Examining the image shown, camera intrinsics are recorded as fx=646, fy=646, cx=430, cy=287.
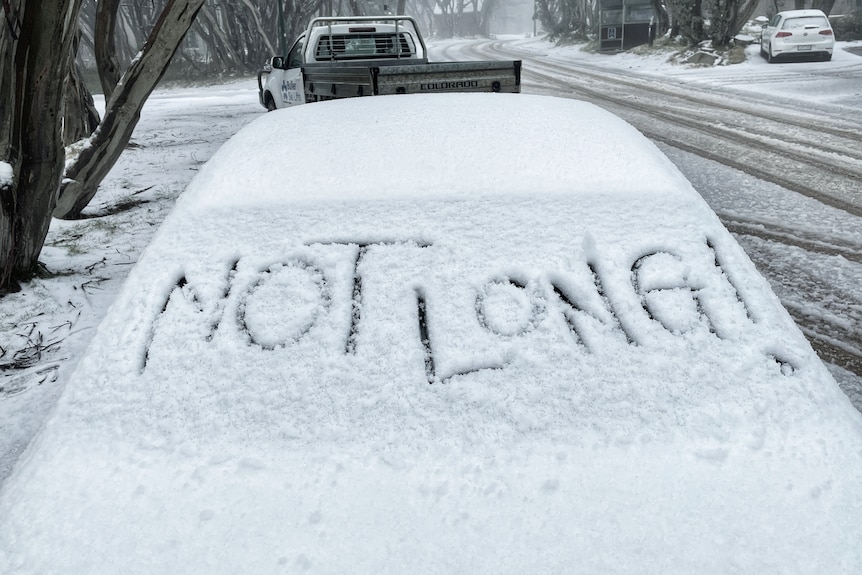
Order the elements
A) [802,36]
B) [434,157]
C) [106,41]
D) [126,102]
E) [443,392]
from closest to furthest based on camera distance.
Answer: [443,392]
[434,157]
[126,102]
[106,41]
[802,36]

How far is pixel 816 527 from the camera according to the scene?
1.01 m

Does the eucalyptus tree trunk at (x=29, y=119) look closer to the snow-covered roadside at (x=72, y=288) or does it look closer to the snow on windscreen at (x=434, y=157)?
the snow-covered roadside at (x=72, y=288)

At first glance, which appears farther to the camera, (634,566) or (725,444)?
(725,444)

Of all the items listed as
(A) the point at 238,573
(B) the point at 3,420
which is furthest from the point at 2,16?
(A) the point at 238,573

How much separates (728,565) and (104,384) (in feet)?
3.75

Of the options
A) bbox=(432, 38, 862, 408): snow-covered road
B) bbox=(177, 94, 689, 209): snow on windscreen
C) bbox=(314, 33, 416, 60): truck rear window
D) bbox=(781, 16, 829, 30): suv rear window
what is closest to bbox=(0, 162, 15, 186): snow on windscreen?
bbox=(177, 94, 689, 209): snow on windscreen

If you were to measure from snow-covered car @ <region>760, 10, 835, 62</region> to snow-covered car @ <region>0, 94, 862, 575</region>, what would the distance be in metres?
19.7

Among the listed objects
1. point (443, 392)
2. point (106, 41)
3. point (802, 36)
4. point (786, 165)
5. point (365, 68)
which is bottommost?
point (786, 165)

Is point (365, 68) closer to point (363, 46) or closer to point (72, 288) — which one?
point (363, 46)

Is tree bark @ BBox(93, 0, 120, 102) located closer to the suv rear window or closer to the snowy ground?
the snowy ground

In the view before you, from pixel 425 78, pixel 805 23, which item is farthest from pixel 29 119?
pixel 805 23

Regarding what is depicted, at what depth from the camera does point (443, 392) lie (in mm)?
1241

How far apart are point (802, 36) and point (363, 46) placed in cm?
1426

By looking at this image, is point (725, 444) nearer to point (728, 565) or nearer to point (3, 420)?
point (728, 565)
